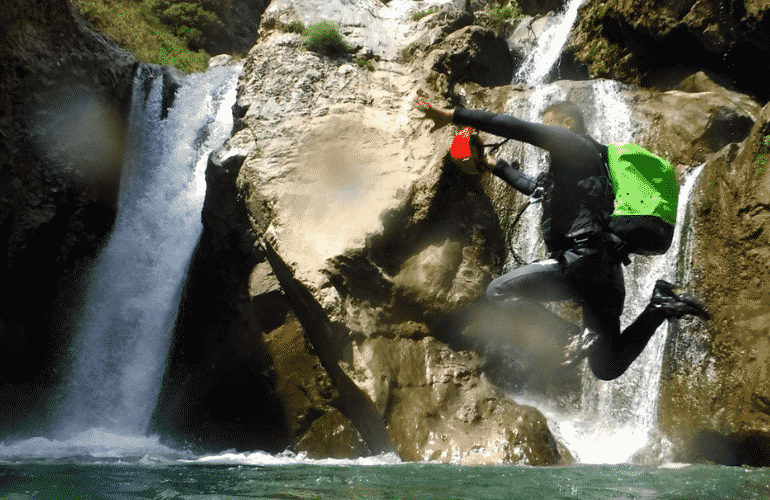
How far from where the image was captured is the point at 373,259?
290 inches

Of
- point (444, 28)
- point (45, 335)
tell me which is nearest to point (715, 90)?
point (444, 28)

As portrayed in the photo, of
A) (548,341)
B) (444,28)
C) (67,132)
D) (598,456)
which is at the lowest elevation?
(598,456)

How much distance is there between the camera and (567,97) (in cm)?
984

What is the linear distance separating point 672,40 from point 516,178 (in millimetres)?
7679

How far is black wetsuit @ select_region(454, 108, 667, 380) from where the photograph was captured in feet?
13.3

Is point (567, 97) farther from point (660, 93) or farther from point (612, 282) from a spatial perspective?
point (612, 282)

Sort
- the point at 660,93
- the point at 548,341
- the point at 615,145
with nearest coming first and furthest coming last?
1. the point at 615,145
2. the point at 548,341
3. the point at 660,93

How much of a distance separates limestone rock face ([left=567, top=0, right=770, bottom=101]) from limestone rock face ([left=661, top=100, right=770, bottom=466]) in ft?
11.6

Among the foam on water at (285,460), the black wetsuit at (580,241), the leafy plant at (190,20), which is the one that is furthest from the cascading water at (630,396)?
the leafy plant at (190,20)

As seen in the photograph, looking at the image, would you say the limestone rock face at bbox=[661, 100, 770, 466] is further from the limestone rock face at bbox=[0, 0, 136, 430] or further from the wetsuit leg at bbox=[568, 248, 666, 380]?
the limestone rock face at bbox=[0, 0, 136, 430]

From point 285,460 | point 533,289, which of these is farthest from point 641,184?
point 285,460

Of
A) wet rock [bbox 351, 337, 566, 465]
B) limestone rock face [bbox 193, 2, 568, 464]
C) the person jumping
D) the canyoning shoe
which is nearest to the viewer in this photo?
the person jumping

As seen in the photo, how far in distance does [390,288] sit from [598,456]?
9.15ft

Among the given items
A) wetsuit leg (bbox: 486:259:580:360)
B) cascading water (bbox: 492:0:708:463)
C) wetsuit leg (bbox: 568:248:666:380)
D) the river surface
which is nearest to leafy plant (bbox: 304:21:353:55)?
cascading water (bbox: 492:0:708:463)
